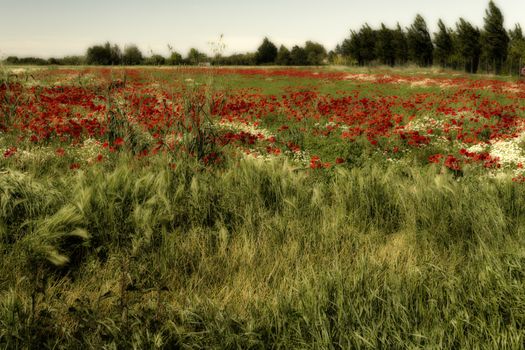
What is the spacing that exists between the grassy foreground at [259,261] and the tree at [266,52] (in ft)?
286

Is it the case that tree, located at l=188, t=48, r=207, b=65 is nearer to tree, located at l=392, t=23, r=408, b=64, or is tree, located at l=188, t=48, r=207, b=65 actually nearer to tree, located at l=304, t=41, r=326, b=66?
tree, located at l=392, t=23, r=408, b=64

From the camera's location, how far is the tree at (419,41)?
192 ft

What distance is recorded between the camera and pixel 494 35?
4838 cm

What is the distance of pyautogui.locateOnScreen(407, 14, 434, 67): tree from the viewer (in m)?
58.6

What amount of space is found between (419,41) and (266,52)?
38.9 metres

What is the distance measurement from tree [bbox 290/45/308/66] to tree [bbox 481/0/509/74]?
45597 millimetres

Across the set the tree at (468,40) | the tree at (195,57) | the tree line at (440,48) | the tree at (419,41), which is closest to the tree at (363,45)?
the tree line at (440,48)

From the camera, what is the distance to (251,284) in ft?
10.3

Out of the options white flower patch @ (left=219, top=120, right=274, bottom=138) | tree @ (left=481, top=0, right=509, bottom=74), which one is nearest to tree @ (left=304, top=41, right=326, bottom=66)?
tree @ (left=481, top=0, right=509, bottom=74)

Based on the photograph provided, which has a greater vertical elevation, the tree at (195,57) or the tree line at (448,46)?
the tree line at (448,46)

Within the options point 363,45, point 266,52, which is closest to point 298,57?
point 266,52

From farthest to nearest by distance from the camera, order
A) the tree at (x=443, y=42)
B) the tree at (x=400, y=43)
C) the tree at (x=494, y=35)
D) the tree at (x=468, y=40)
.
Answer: the tree at (x=400, y=43) → the tree at (x=443, y=42) → the tree at (x=468, y=40) → the tree at (x=494, y=35)

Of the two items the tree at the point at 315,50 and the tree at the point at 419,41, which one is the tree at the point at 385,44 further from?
the tree at the point at 315,50

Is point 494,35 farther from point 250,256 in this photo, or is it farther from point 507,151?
point 250,256
